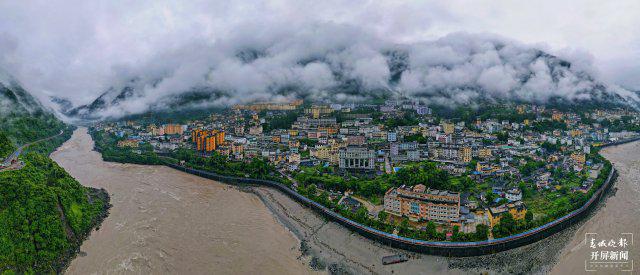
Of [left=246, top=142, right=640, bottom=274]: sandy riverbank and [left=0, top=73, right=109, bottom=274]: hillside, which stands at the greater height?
[left=0, top=73, right=109, bottom=274]: hillside

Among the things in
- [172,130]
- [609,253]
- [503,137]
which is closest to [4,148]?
[172,130]

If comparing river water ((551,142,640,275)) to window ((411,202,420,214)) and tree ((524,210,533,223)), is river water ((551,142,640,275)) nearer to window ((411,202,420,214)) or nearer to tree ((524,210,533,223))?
tree ((524,210,533,223))

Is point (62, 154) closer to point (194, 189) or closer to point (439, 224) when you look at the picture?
point (194, 189)

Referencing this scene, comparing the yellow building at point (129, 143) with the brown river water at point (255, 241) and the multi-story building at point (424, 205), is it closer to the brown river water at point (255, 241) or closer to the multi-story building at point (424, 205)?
the brown river water at point (255, 241)

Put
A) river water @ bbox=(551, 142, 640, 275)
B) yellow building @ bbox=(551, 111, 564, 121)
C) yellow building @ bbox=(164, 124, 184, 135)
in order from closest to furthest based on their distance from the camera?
river water @ bbox=(551, 142, 640, 275) → yellow building @ bbox=(164, 124, 184, 135) → yellow building @ bbox=(551, 111, 564, 121)

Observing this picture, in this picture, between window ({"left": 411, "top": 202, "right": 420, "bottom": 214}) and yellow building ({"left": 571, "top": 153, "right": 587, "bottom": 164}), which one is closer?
window ({"left": 411, "top": 202, "right": 420, "bottom": 214})

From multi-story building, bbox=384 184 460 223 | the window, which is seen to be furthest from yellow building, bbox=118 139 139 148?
the window

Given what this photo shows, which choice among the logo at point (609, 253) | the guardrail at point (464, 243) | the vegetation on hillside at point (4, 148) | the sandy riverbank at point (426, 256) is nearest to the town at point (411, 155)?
the guardrail at point (464, 243)
